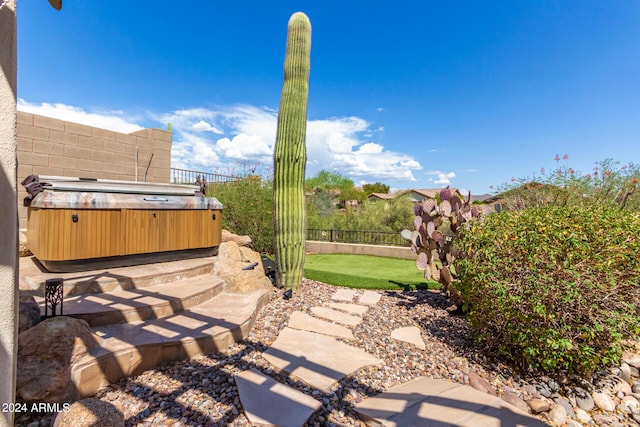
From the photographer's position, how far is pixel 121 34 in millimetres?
8352

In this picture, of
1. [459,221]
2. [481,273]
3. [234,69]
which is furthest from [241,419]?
[234,69]

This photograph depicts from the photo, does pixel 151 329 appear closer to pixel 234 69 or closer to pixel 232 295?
pixel 232 295

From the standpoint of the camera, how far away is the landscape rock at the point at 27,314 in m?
2.20

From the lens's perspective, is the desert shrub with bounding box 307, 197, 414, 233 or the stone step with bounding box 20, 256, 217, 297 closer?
the stone step with bounding box 20, 256, 217, 297

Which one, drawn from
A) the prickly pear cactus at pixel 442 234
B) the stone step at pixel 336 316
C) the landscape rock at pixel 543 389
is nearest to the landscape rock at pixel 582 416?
the landscape rock at pixel 543 389

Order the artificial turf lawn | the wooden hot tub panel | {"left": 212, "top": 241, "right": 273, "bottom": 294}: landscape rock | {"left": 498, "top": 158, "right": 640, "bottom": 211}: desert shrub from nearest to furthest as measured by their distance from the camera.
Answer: the wooden hot tub panel < {"left": 212, "top": 241, "right": 273, "bottom": 294}: landscape rock < the artificial turf lawn < {"left": 498, "top": 158, "right": 640, "bottom": 211}: desert shrub

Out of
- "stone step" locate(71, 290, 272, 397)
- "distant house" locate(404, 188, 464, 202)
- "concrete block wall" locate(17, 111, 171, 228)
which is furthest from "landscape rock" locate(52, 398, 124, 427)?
"concrete block wall" locate(17, 111, 171, 228)

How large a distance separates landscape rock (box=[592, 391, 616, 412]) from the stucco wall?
12.7 ft

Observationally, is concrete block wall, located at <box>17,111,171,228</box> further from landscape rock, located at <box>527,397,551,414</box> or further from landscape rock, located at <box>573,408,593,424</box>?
landscape rock, located at <box>573,408,593,424</box>

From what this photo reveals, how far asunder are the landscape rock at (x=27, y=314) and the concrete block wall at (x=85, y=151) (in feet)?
15.6

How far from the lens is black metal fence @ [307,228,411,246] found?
10078mm

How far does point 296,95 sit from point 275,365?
4.01m

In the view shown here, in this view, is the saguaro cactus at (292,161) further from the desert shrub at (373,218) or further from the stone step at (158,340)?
the desert shrub at (373,218)

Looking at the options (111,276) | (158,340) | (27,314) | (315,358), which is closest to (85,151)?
(111,276)
